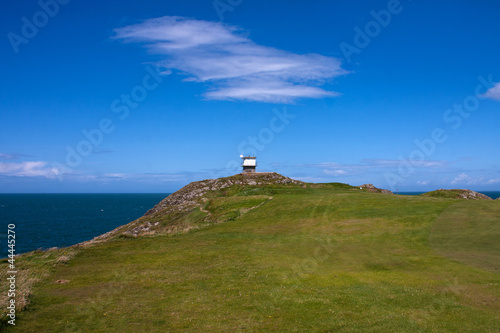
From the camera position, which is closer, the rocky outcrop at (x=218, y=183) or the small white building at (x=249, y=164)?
the rocky outcrop at (x=218, y=183)

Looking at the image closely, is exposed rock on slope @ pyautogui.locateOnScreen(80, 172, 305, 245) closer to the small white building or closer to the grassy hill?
the small white building

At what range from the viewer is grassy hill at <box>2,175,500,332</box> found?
13781mm

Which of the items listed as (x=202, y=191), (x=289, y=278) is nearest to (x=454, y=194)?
(x=202, y=191)

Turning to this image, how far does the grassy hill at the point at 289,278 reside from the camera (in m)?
13.8

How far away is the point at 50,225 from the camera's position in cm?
10544

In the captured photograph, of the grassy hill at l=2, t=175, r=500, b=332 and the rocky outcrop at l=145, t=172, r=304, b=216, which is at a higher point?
the rocky outcrop at l=145, t=172, r=304, b=216

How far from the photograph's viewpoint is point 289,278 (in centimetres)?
1900

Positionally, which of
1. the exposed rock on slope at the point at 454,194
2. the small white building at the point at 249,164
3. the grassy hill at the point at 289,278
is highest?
the small white building at the point at 249,164

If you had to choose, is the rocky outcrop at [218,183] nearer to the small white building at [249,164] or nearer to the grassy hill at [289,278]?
the small white building at [249,164]

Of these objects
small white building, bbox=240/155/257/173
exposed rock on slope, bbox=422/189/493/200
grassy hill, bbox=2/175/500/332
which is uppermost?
small white building, bbox=240/155/257/173

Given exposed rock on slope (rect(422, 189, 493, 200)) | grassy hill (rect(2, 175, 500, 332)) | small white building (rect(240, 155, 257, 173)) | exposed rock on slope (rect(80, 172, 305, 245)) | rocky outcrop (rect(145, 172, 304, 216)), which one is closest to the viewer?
grassy hill (rect(2, 175, 500, 332))

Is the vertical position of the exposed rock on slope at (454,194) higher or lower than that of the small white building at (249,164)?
lower

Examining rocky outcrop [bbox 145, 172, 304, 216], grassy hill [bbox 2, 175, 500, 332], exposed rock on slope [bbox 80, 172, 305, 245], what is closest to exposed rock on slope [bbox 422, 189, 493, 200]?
exposed rock on slope [bbox 80, 172, 305, 245]

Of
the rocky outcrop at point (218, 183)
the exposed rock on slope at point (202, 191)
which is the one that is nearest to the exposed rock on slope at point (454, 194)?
the exposed rock on slope at point (202, 191)
